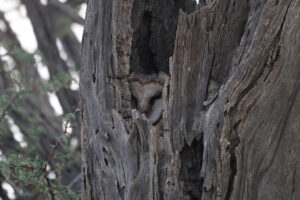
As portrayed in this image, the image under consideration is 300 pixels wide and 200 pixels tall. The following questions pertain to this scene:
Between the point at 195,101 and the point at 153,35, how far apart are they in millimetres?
621

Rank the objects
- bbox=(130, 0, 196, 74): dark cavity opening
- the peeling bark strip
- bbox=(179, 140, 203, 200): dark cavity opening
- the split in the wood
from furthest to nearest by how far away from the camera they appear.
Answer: bbox=(130, 0, 196, 74): dark cavity opening
the split in the wood
bbox=(179, 140, 203, 200): dark cavity opening
the peeling bark strip

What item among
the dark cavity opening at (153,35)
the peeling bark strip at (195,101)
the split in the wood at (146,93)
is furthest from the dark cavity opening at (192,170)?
the dark cavity opening at (153,35)

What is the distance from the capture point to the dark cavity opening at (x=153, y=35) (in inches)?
106

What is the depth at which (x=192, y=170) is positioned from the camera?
7.30 ft

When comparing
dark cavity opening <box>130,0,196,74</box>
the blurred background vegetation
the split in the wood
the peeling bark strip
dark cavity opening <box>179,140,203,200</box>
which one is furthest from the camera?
the blurred background vegetation

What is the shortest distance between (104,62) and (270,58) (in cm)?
98

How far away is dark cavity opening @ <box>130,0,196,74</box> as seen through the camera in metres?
2.71

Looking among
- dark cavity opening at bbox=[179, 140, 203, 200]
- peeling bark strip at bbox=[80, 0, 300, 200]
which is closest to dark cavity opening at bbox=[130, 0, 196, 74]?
peeling bark strip at bbox=[80, 0, 300, 200]

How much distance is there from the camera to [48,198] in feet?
10.4

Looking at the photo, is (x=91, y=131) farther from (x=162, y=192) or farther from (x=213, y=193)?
(x=213, y=193)

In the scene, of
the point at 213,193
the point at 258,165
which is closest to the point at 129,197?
the point at 213,193

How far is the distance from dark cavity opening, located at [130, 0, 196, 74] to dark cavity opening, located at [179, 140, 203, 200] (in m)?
0.66

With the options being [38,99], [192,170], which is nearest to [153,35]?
[192,170]

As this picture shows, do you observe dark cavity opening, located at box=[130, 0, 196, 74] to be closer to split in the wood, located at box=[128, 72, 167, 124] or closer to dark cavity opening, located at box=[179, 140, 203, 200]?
split in the wood, located at box=[128, 72, 167, 124]
